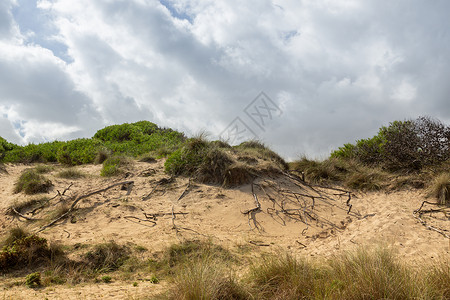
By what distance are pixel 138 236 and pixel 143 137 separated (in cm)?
1131

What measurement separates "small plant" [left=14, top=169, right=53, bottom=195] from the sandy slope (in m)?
0.25

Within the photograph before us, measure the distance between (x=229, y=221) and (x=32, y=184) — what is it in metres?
5.75

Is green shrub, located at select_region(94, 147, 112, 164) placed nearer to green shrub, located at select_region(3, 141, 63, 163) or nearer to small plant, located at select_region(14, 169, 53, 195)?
small plant, located at select_region(14, 169, 53, 195)

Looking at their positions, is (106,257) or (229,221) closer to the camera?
(106,257)

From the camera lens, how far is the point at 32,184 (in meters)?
8.22

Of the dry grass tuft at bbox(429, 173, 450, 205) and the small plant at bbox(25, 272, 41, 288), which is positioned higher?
the dry grass tuft at bbox(429, 173, 450, 205)

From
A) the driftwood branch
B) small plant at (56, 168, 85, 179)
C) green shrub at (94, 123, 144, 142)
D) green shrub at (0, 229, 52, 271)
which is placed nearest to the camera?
green shrub at (0, 229, 52, 271)

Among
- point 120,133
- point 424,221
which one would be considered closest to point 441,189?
point 424,221

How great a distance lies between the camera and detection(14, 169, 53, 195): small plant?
8.16 m

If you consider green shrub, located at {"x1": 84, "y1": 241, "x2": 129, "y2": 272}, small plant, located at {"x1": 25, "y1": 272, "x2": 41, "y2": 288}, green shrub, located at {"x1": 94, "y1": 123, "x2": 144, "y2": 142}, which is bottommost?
small plant, located at {"x1": 25, "y1": 272, "x2": 41, "y2": 288}

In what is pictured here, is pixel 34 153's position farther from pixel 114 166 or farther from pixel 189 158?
pixel 189 158

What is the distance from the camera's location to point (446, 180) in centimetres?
714

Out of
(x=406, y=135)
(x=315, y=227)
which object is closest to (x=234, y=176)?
(x=315, y=227)

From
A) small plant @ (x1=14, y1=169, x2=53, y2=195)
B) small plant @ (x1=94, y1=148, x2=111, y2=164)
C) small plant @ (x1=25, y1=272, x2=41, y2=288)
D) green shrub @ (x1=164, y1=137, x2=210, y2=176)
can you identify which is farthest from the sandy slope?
small plant @ (x1=94, y1=148, x2=111, y2=164)
